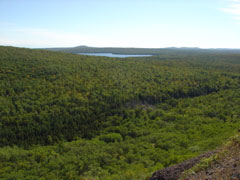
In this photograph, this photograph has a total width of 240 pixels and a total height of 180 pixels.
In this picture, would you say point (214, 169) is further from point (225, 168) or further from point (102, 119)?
point (102, 119)

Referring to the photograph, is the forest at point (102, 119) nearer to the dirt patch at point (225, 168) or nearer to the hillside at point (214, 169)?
the hillside at point (214, 169)

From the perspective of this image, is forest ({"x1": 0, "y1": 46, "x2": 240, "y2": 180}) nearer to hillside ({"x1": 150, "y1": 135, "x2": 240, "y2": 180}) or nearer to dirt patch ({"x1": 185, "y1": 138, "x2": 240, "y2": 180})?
hillside ({"x1": 150, "y1": 135, "x2": 240, "y2": 180})

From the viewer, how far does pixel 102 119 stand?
158 ft

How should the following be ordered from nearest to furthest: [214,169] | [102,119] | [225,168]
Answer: [225,168] < [214,169] < [102,119]

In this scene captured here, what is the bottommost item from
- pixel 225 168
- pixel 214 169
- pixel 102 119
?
pixel 102 119

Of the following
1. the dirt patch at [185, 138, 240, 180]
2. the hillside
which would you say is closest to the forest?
the hillside

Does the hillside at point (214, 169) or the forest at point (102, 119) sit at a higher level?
the hillside at point (214, 169)

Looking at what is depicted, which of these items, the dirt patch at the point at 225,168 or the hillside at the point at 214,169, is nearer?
the dirt patch at the point at 225,168

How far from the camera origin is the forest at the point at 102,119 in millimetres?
26297

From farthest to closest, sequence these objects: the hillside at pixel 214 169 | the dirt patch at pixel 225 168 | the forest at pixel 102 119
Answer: the forest at pixel 102 119
the hillside at pixel 214 169
the dirt patch at pixel 225 168

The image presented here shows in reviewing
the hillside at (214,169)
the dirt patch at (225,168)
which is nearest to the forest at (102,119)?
the hillside at (214,169)

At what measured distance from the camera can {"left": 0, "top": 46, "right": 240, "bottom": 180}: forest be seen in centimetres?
2630

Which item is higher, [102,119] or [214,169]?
[214,169]

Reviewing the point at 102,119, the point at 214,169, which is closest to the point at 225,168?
the point at 214,169
